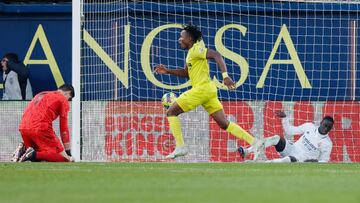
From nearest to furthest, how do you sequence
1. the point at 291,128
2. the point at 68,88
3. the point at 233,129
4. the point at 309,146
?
the point at 233,129 → the point at 68,88 → the point at 309,146 → the point at 291,128

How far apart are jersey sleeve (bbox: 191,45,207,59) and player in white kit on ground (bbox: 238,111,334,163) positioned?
10.9 ft

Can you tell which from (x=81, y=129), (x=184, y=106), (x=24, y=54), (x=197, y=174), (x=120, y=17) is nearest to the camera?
(x=197, y=174)

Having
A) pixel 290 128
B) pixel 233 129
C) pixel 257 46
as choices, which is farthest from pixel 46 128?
pixel 257 46

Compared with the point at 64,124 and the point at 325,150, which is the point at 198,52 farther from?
the point at 325,150

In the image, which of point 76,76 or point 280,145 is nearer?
point 76,76

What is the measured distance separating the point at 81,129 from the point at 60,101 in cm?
221

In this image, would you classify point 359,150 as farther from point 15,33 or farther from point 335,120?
point 15,33

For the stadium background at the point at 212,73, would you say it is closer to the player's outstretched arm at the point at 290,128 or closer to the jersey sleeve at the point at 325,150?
the player's outstretched arm at the point at 290,128

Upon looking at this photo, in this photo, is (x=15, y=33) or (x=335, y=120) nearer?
(x=335, y=120)

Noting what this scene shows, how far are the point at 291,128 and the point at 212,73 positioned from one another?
2.17 metres

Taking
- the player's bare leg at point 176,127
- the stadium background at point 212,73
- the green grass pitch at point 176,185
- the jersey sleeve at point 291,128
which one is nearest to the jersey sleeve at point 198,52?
the player's bare leg at point 176,127

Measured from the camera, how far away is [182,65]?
22.8 meters

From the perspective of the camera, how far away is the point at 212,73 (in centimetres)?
2289

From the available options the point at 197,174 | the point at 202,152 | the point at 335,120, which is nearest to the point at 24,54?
the point at 202,152
